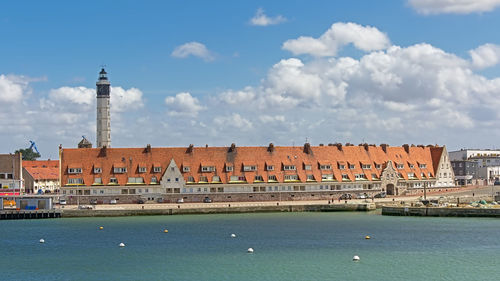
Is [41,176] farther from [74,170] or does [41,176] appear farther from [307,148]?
[307,148]

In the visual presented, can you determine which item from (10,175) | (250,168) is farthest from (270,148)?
(10,175)

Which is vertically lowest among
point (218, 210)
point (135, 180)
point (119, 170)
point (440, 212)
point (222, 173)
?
point (440, 212)

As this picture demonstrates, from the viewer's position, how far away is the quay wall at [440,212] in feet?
318

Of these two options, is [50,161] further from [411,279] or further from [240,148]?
[411,279]

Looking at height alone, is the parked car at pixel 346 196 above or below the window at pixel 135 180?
below

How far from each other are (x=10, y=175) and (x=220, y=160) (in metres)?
38.4

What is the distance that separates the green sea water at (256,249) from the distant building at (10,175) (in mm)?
28453

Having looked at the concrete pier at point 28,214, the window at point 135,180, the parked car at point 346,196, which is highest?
the window at point 135,180

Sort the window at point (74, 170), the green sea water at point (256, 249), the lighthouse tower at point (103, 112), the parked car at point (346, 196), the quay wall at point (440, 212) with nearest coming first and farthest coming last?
the green sea water at point (256, 249) < the quay wall at point (440, 212) < the window at point (74, 170) < the parked car at point (346, 196) < the lighthouse tower at point (103, 112)

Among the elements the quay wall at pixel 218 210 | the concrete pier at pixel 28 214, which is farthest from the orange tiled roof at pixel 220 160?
the quay wall at pixel 218 210

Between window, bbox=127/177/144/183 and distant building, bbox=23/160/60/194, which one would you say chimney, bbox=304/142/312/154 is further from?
distant building, bbox=23/160/60/194

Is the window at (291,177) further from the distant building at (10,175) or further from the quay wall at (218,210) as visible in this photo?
the distant building at (10,175)

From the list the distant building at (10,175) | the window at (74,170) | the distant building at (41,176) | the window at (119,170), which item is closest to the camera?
the window at (74,170)

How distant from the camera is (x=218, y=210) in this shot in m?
106
